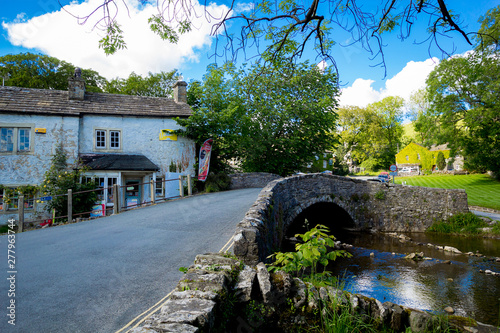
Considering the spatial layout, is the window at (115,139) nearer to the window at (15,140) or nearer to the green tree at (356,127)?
the window at (15,140)

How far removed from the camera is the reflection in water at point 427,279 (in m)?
7.76

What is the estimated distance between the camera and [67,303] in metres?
3.86

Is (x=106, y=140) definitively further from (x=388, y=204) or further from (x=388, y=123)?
(x=388, y=123)

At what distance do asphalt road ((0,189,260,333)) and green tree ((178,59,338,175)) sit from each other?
11.5 m

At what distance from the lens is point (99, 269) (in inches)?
204

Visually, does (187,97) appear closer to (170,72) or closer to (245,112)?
(245,112)

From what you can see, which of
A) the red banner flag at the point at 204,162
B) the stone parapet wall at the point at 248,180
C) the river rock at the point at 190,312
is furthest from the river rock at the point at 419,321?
the stone parapet wall at the point at 248,180

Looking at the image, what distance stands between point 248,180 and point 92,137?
10365 mm

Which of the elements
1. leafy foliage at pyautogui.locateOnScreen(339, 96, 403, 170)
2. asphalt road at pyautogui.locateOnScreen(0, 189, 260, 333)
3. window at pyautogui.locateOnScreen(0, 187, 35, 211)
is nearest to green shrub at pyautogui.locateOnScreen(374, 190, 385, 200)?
asphalt road at pyautogui.locateOnScreen(0, 189, 260, 333)

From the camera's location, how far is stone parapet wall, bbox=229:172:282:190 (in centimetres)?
2034

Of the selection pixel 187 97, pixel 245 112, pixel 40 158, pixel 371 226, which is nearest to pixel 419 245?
pixel 371 226

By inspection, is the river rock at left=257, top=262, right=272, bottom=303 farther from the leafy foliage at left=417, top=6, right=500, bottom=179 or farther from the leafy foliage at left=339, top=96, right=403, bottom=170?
the leafy foliage at left=339, top=96, right=403, bottom=170

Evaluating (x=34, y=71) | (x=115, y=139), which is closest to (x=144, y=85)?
(x=34, y=71)

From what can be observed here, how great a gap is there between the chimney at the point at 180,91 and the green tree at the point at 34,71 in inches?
475
